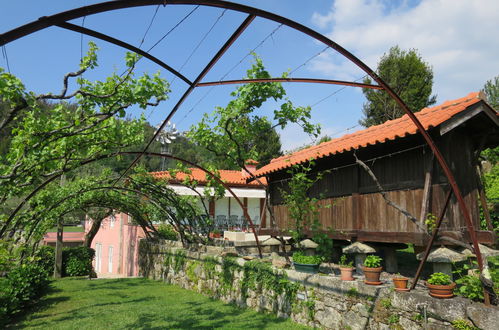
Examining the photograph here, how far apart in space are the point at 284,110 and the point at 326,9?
13.7 ft

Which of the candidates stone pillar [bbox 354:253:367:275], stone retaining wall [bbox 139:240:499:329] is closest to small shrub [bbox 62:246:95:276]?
stone retaining wall [bbox 139:240:499:329]

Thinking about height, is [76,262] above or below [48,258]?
below

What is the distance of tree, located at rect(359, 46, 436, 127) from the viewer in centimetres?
2705

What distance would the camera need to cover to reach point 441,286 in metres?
4.82

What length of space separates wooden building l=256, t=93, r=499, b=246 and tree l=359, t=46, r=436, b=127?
769 inches

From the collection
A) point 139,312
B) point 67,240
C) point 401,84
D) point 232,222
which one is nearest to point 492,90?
point 401,84

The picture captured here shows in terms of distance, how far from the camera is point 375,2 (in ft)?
20.0

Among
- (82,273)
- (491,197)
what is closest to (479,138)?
(491,197)

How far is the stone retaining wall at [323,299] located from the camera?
4.72m

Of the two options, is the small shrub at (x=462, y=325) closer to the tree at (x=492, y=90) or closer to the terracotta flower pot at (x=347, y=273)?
the terracotta flower pot at (x=347, y=273)

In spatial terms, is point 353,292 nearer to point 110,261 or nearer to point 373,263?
point 373,263

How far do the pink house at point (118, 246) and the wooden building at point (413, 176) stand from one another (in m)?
14.0

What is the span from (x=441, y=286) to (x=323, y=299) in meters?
2.27

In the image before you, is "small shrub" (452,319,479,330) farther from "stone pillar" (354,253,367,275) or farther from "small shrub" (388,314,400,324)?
"stone pillar" (354,253,367,275)
